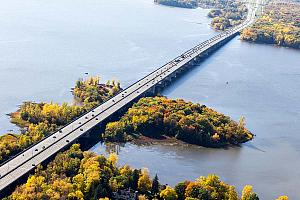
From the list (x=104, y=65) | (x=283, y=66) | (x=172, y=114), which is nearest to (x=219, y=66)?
(x=283, y=66)

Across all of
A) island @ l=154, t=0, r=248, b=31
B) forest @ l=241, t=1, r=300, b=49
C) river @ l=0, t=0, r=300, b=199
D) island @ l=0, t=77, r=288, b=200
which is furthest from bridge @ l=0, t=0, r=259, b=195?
island @ l=154, t=0, r=248, b=31

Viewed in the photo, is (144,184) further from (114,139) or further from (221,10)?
(221,10)

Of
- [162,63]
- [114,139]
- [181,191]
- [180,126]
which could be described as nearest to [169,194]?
[181,191]

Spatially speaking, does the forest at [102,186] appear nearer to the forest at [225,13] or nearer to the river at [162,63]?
the river at [162,63]

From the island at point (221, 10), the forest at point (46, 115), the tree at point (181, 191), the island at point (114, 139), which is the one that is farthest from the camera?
the island at point (221, 10)

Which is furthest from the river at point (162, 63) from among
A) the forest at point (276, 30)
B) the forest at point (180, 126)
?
the forest at point (276, 30)

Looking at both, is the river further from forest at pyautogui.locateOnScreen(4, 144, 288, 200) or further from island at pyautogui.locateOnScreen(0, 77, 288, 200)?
forest at pyautogui.locateOnScreen(4, 144, 288, 200)
